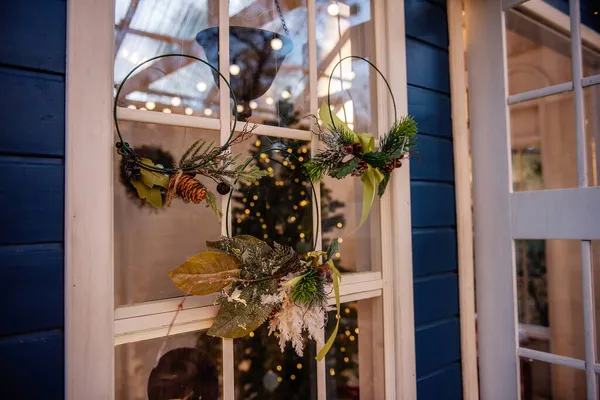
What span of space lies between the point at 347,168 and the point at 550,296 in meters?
0.92

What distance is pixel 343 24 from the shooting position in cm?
132

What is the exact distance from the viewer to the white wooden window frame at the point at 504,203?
1.27 meters

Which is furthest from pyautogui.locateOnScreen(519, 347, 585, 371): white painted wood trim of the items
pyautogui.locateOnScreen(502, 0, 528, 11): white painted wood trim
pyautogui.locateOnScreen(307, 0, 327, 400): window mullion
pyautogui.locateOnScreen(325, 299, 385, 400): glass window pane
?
pyautogui.locateOnScreen(502, 0, 528, 11): white painted wood trim

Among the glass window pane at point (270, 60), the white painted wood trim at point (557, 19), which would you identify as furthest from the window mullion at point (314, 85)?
the white painted wood trim at point (557, 19)

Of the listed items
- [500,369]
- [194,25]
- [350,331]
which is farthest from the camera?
[500,369]

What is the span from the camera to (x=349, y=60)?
52.1 inches

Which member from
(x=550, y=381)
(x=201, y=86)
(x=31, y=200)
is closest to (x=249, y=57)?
(x=201, y=86)

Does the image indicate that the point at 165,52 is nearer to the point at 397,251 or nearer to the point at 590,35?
the point at 397,251

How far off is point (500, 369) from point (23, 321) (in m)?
1.46

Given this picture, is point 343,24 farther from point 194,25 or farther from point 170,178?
point 170,178

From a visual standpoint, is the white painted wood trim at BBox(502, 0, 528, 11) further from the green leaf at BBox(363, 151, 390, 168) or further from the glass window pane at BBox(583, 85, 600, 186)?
the green leaf at BBox(363, 151, 390, 168)

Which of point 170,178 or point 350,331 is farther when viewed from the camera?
point 350,331

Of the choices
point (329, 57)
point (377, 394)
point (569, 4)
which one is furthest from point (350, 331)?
point (569, 4)

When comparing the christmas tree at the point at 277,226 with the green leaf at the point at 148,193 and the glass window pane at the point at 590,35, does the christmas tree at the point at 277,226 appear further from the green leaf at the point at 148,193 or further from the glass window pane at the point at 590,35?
the glass window pane at the point at 590,35
